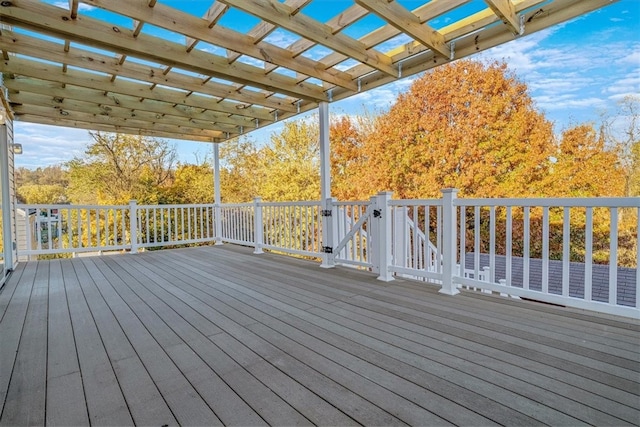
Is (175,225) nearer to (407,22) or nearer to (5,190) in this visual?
(5,190)

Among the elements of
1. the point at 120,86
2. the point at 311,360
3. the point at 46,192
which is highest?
the point at 120,86

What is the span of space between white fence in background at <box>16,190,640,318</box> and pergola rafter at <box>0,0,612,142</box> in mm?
1486

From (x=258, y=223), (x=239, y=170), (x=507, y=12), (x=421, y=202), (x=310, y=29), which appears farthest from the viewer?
(x=239, y=170)

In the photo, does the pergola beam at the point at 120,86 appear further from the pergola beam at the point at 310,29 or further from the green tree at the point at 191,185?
the green tree at the point at 191,185

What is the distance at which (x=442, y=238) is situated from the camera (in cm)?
328

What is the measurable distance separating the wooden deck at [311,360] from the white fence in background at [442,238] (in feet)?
0.91

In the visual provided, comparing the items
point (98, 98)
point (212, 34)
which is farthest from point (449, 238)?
point (98, 98)

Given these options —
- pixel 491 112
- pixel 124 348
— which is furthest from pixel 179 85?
pixel 491 112

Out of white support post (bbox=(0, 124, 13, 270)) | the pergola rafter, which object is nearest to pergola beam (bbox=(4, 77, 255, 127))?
the pergola rafter

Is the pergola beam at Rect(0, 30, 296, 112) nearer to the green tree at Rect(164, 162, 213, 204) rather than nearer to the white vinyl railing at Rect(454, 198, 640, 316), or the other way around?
the white vinyl railing at Rect(454, 198, 640, 316)

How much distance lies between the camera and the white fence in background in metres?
2.33

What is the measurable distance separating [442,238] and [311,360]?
6.91 feet

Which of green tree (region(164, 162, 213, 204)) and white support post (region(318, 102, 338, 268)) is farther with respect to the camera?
green tree (region(164, 162, 213, 204))

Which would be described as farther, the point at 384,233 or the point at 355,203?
the point at 355,203
